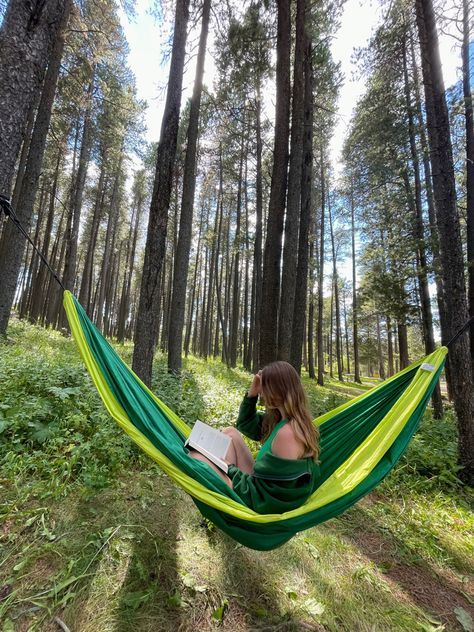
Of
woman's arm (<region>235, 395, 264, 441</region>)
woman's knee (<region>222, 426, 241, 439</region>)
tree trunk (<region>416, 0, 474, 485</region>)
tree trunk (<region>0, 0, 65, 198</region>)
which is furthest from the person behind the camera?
tree trunk (<region>416, 0, 474, 485</region>)

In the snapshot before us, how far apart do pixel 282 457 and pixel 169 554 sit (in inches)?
34.9

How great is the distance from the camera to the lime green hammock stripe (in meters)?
1.36

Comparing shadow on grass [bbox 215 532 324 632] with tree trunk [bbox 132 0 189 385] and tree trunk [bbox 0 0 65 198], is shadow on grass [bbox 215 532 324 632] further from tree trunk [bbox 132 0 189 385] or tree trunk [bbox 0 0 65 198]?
tree trunk [bbox 0 0 65 198]

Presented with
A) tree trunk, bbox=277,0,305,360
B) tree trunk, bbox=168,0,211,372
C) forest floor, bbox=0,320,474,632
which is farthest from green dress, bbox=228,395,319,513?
tree trunk, bbox=168,0,211,372

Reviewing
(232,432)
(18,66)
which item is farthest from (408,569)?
(18,66)

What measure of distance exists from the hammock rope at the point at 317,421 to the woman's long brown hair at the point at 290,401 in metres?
0.23

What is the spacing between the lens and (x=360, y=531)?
223cm

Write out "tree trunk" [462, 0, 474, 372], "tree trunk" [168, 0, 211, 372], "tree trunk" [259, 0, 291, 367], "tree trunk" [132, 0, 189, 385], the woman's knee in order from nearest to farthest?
the woman's knee
"tree trunk" [132, 0, 189, 385]
"tree trunk" [462, 0, 474, 372]
"tree trunk" [259, 0, 291, 367]
"tree trunk" [168, 0, 211, 372]

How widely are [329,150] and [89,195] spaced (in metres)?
9.18

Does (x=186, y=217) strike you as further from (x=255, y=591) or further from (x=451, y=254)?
(x=255, y=591)

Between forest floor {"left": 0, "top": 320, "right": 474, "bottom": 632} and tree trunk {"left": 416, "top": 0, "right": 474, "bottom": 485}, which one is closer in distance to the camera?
forest floor {"left": 0, "top": 320, "right": 474, "bottom": 632}

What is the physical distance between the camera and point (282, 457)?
58.1 inches

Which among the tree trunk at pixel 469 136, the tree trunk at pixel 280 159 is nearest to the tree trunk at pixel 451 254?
the tree trunk at pixel 469 136

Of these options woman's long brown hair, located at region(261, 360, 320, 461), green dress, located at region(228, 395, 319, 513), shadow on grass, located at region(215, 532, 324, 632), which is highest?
woman's long brown hair, located at region(261, 360, 320, 461)
